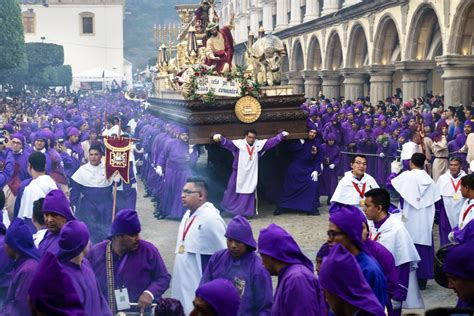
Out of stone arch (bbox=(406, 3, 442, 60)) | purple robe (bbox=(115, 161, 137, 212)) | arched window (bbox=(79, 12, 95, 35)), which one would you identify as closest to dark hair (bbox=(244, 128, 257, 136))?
purple robe (bbox=(115, 161, 137, 212))

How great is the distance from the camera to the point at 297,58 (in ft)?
145

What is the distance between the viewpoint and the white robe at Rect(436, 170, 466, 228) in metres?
10.7

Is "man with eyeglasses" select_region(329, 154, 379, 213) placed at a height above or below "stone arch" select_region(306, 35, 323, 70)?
below

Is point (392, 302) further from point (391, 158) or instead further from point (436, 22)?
point (436, 22)

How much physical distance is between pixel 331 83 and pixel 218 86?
21.9 meters

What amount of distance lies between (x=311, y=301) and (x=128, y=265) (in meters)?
1.96

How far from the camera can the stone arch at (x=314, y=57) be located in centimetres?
3968

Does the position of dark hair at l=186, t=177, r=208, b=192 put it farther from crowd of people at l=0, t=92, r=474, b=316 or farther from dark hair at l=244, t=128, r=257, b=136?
dark hair at l=244, t=128, r=257, b=136

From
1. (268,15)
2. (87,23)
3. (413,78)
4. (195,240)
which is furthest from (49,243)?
(87,23)

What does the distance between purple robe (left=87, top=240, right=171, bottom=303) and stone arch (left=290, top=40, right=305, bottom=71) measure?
36941 millimetres

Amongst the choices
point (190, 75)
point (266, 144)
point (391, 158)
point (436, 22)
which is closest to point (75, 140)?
point (190, 75)

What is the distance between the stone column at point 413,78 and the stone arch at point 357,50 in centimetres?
626

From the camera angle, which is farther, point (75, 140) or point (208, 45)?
point (208, 45)

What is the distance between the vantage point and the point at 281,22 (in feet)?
153
